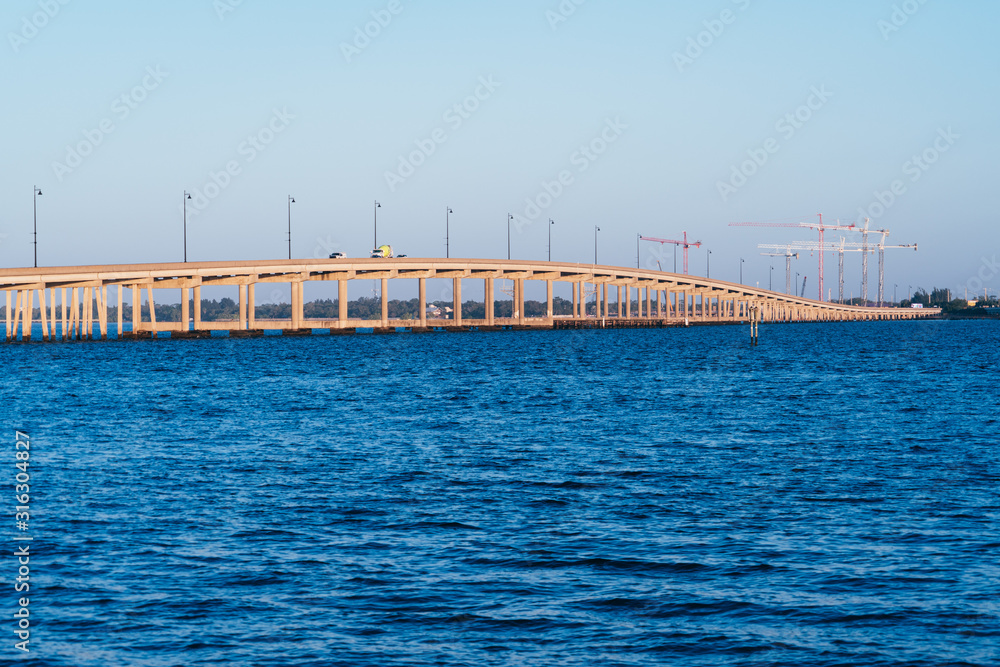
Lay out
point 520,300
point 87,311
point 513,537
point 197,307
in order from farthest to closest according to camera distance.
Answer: point 520,300, point 197,307, point 87,311, point 513,537

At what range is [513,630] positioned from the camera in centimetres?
1166

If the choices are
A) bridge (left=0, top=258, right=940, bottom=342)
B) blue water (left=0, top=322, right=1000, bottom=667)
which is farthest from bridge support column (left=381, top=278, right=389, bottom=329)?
blue water (left=0, top=322, right=1000, bottom=667)

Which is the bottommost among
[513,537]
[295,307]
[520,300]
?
[513,537]

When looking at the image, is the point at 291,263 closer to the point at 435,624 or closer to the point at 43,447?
the point at 43,447

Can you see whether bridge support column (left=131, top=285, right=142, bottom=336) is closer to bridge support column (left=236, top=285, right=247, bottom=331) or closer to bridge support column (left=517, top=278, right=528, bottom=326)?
bridge support column (left=236, top=285, right=247, bottom=331)

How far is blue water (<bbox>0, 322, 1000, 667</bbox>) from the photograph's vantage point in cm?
1138

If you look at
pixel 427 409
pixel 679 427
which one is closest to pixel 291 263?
pixel 427 409

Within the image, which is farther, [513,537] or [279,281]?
[279,281]

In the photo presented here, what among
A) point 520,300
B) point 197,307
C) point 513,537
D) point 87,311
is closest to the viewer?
point 513,537

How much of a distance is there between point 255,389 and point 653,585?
36.6 metres

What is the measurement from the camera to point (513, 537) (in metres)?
15.9

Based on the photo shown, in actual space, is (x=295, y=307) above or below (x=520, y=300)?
below

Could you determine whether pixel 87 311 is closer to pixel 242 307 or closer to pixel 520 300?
pixel 242 307

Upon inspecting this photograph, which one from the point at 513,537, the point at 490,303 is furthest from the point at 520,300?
the point at 513,537
